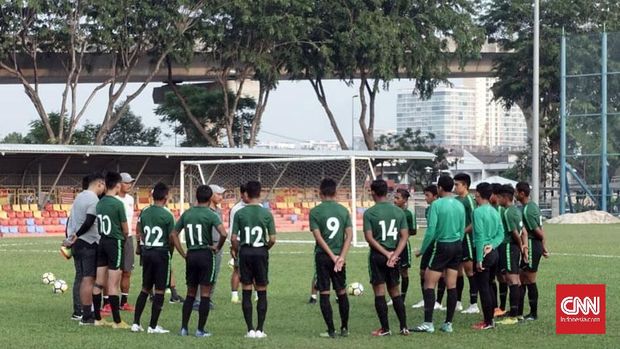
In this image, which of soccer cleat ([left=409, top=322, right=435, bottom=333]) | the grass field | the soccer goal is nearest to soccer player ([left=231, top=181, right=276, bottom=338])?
→ the grass field

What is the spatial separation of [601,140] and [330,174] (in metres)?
12.5

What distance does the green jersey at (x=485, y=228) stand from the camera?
51.7 ft

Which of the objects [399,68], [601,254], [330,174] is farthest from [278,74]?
[601,254]

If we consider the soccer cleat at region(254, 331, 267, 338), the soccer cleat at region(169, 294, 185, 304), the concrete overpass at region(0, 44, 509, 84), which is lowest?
the soccer cleat at region(169, 294, 185, 304)

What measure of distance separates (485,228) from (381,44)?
44075mm

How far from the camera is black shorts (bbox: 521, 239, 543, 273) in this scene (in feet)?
54.0

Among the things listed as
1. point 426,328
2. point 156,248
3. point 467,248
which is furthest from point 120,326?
point 467,248

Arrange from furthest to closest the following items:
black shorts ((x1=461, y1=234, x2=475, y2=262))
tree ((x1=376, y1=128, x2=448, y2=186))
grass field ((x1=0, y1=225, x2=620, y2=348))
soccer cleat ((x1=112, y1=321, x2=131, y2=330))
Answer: tree ((x1=376, y1=128, x2=448, y2=186)) → black shorts ((x1=461, y1=234, x2=475, y2=262)) → soccer cleat ((x1=112, y1=321, x2=131, y2=330)) → grass field ((x1=0, y1=225, x2=620, y2=348))

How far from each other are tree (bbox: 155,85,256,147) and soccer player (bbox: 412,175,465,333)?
174 ft

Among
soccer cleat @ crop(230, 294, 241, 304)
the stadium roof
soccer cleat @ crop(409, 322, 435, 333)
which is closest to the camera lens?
soccer cleat @ crop(409, 322, 435, 333)

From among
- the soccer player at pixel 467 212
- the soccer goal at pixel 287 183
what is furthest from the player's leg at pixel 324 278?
the soccer goal at pixel 287 183

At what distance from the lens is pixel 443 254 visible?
15.2 meters

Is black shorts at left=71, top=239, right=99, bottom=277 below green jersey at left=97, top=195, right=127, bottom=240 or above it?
below

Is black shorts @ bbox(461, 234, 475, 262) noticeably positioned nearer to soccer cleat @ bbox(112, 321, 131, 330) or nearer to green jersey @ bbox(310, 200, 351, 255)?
green jersey @ bbox(310, 200, 351, 255)
